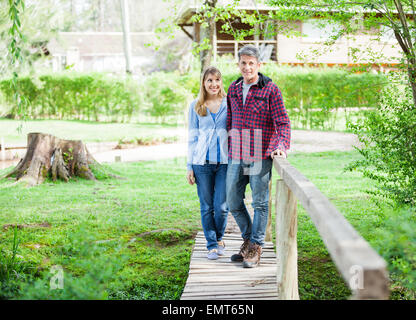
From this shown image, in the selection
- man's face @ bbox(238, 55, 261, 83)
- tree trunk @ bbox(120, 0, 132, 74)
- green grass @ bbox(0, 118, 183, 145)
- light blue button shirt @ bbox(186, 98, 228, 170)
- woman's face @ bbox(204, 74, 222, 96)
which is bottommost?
green grass @ bbox(0, 118, 183, 145)

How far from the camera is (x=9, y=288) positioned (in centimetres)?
362

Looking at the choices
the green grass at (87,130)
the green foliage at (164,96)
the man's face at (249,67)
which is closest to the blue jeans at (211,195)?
the man's face at (249,67)

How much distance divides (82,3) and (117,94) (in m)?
27.2

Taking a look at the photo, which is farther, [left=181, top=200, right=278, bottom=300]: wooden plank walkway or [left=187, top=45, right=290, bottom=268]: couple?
[left=187, top=45, right=290, bottom=268]: couple

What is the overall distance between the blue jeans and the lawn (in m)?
0.59

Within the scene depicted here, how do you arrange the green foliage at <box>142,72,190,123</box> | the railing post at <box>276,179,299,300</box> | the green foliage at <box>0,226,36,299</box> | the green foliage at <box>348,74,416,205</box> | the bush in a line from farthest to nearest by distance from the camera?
1. the green foliage at <box>142,72,190,123</box>
2. the bush
3. the green foliage at <box>348,74,416,205</box>
4. the green foliage at <box>0,226,36,299</box>
5. the railing post at <box>276,179,299,300</box>

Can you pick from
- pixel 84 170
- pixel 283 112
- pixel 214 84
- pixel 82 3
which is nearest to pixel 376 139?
pixel 283 112

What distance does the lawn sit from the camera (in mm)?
2784

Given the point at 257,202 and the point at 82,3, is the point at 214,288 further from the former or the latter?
the point at 82,3

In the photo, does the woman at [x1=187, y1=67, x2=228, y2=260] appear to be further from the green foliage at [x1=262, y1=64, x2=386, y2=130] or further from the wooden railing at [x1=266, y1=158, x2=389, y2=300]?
the green foliage at [x1=262, y1=64, x2=386, y2=130]

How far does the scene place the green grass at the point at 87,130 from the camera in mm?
15234

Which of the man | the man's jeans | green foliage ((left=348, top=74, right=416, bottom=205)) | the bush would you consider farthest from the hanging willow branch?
the bush

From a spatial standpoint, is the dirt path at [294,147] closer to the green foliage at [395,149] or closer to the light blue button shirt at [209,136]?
the green foliage at [395,149]

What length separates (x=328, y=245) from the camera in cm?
179
